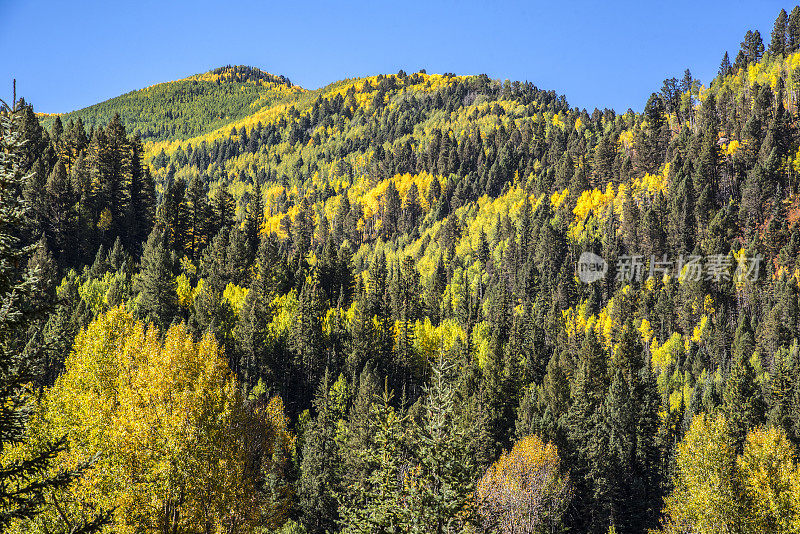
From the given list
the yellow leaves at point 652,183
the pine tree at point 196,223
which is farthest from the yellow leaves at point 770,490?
the yellow leaves at point 652,183

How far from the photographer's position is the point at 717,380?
9081 cm

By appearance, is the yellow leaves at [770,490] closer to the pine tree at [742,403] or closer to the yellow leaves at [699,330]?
the pine tree at [742,403]

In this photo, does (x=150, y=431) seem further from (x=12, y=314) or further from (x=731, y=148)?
(x=731, y=148)

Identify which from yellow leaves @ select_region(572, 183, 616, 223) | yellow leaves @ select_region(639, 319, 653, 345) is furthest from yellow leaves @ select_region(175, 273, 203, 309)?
yellow leaves @ select_region(572, 183, 616, 223)

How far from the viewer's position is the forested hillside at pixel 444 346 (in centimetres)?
2219

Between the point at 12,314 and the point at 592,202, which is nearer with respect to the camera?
the point at 12,314

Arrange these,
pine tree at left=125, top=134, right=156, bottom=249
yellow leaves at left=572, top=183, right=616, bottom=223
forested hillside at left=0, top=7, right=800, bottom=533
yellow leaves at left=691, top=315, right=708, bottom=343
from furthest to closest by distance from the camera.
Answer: yellow leaves at left=572, top=183, right=616, bottom=223, yellow leaves at left=691, top=315, right=708, bottom=343, pine tree at left=125, top=134, right=156, bottom=249, forested hillside at left=0, top=7, right=800, bottom=533

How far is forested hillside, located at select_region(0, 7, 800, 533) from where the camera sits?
2219cm

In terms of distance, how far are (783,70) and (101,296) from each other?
583 ft

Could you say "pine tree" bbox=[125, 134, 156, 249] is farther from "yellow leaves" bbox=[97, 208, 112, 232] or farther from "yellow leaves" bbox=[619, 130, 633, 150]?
"yellow leaves" bbox=[619, 130, 633, 150]

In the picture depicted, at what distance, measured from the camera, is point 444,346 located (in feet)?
272

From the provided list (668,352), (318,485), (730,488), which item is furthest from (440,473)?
(668,352)

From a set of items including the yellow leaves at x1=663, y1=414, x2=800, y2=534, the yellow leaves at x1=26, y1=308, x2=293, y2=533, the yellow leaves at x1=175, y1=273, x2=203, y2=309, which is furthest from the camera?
the yellow leaves at x1=175, y1=273, x2=203, y2=309

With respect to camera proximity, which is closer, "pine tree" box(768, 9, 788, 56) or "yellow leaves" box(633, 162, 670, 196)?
"yellow leaves" box(633, 162, 670, 196)
